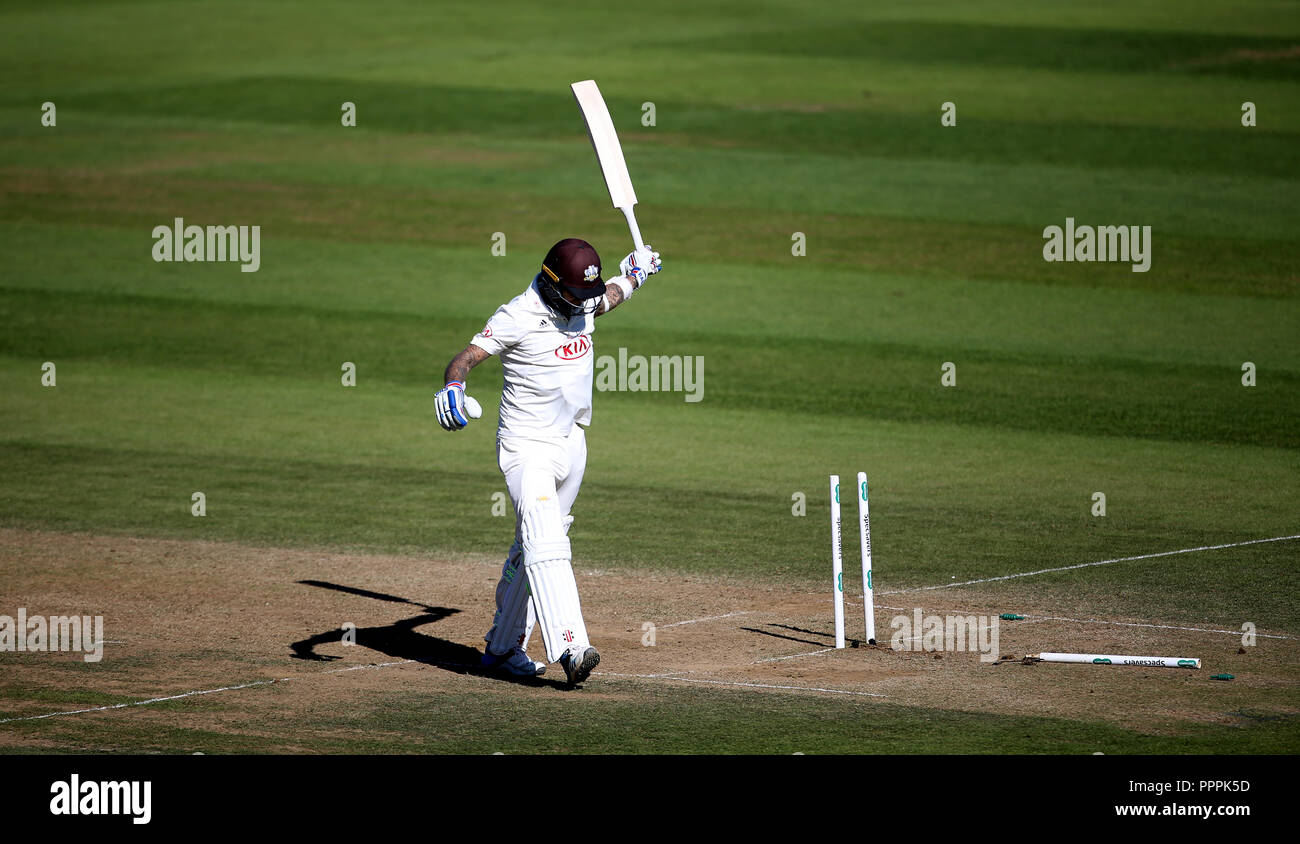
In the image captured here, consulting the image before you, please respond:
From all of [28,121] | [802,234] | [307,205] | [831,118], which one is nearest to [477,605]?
[802,234]

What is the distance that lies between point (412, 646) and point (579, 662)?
160 cm

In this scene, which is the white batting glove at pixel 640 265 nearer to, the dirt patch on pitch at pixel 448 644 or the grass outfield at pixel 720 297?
the dirt patch on pitch at pixel 448 644

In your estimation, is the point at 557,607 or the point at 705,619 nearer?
the point at 557,607

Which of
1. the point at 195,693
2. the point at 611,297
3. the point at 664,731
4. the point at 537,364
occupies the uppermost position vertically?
the point at 611,297

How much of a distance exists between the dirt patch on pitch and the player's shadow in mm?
19

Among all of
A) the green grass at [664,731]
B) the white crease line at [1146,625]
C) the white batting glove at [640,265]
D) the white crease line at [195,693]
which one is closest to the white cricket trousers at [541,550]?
the green grass at [664,731]

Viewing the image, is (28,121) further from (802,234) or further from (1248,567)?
(1248,567)

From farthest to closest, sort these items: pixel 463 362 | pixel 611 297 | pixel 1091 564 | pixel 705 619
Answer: pixel 1091 564
pixel 705 619
pixel 611 297
pixel 463 362

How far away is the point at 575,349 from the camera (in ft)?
31.3

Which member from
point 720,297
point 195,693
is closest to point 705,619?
point 195,693

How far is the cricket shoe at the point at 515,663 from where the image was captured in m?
9.53

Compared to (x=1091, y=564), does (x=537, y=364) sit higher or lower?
higher

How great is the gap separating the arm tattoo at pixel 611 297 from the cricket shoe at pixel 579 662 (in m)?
1.97

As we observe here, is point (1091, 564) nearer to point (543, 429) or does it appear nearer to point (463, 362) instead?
point (543, 429)
